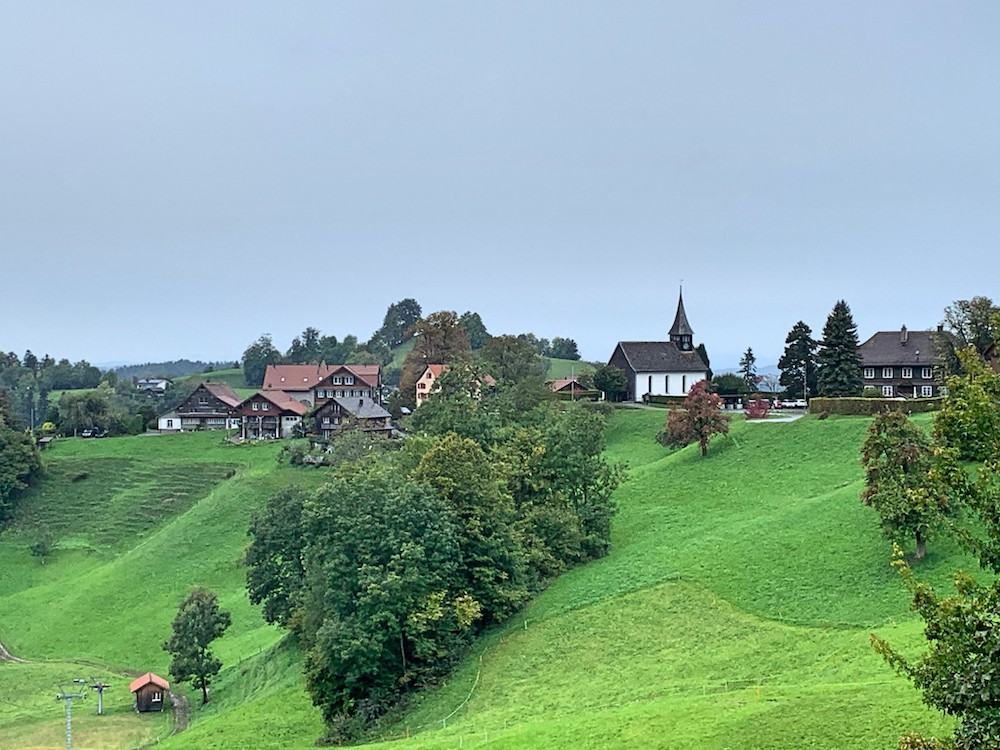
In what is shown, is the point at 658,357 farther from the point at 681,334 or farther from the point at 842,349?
the point at 842,349

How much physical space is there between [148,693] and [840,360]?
175 ft

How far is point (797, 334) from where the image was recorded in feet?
284

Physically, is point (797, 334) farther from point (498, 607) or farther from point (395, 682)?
point (395, 682)

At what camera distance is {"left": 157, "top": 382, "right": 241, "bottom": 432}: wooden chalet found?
113250 millimetres

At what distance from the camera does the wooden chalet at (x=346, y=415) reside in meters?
96.8

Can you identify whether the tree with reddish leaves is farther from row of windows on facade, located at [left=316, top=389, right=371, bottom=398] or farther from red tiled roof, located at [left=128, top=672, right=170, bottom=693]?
row of windows on facade, located at [left=316, top=389, right=371, bottom=398]

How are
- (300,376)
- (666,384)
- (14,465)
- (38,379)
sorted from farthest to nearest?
(38,379)
(300,376)
(666,384)
(14,465)

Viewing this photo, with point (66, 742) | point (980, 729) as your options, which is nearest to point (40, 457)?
point (66, 742)

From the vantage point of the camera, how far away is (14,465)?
88.0 m

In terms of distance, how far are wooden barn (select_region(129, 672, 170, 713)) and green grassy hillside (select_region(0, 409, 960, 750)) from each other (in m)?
1.76

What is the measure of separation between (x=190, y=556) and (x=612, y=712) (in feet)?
166

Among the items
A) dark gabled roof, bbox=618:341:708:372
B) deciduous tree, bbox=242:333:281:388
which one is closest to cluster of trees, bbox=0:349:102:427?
deciduous tree, bbox=242:333:281:388

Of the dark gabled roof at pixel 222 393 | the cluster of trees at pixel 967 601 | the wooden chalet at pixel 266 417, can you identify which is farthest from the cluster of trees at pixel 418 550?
the dark gabled roof at pixel 222 393

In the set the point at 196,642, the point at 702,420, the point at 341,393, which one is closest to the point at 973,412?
the point at 196,642
